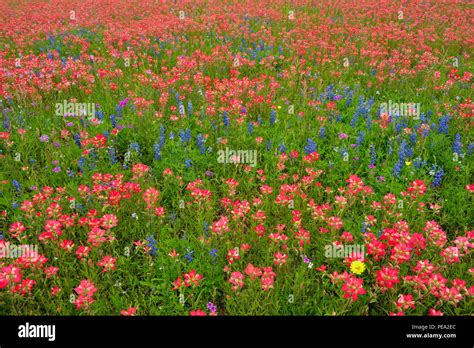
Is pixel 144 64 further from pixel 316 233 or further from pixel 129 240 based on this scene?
pixel 316 233

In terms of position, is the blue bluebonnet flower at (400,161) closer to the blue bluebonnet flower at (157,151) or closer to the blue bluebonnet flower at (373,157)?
the blue bluebonnet flower at (373,157)

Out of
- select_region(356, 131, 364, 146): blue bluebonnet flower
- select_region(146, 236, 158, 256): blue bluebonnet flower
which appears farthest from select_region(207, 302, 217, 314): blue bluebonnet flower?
select_region(356, 131, 364, 146): blue bluebonnet flower

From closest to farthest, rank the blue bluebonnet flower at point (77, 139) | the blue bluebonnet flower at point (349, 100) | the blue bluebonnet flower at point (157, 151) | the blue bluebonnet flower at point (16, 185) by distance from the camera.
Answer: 1. the blue bluebonnet flower at point (16, 185)
2. the blue bluebonnet flower at point (157, 151)
3. the blue bluebonnet flower at point (77, 139)
4. the blue bluebonnet flower at point (349, 100)

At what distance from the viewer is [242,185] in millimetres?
4629

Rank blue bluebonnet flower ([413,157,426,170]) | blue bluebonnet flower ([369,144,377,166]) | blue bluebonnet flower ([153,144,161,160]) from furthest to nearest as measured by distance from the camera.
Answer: blue bluebonnet flower ([153,144,161,160]), blue bluebonnet flower ([369,144,377,166]), blue bluebonnet flower ([413,157,426,170])

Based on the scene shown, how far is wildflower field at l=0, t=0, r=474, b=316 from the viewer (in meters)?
3.13

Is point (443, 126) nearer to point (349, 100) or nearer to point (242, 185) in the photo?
point (349, 100)

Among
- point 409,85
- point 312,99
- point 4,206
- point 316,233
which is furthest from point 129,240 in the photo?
point 409,85

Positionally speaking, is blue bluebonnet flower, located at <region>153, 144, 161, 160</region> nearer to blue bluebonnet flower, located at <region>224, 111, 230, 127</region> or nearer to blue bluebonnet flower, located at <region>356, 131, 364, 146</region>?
blue bluebonnet flower, located at <region>224, 111, 230, 127</region>

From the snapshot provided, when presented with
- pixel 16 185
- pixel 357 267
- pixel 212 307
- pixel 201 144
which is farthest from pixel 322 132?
pixel 16 185

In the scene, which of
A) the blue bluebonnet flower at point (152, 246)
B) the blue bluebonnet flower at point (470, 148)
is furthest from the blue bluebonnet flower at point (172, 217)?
the blue bluebonnet flower at point (470, 148)

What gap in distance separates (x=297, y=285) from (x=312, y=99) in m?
4.33

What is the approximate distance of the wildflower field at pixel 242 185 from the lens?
3131 millimetres
